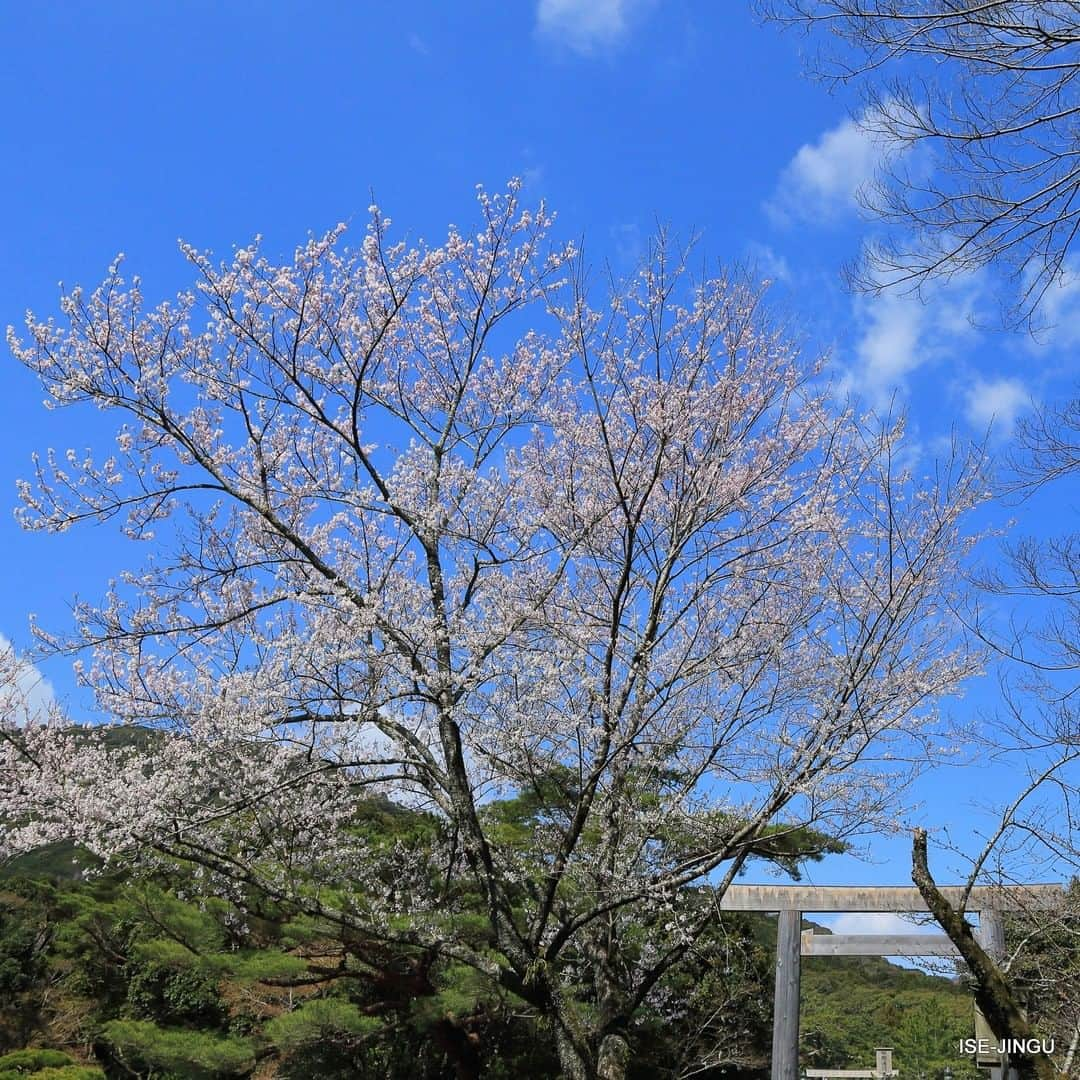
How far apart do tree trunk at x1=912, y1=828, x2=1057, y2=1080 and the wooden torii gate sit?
4.50 metres

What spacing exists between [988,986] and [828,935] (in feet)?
→ 17.8

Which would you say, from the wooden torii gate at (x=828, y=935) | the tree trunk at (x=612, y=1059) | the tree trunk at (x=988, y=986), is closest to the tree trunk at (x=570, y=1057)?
the tree trunk at (x=612, y=1059)

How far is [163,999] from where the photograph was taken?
9.25 meters

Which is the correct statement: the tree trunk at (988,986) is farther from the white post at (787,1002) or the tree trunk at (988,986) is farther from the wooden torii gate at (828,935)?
the white post at (787,1002)

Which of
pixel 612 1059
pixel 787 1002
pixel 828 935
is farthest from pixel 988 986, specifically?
pixel 828 935

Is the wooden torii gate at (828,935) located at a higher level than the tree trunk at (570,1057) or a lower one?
higher

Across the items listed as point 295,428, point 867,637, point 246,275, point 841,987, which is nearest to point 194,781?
point 295,428

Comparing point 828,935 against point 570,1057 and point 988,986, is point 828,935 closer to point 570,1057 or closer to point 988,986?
point 570,1057

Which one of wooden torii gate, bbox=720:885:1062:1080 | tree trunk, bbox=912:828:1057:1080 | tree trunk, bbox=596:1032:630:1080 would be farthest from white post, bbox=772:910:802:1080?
tree trunk, bbox=912:828:1057:1080

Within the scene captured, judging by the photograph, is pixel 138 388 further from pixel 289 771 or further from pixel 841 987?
pixel 841 987

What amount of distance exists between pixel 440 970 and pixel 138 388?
5334 millimetres

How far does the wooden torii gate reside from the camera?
7559mm

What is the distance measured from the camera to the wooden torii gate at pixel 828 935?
24.8 feet

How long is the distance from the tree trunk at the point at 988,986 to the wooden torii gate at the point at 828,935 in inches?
177
